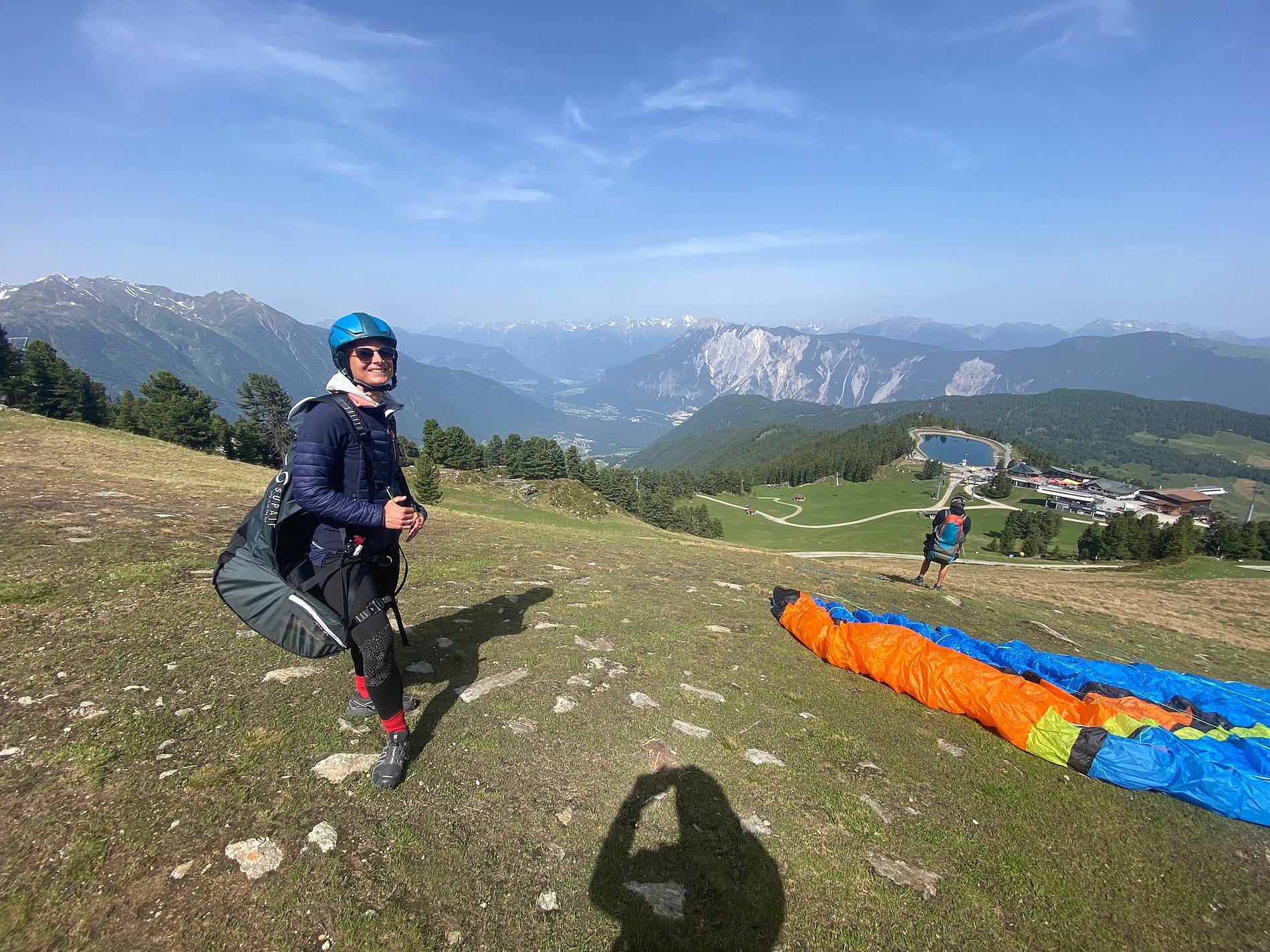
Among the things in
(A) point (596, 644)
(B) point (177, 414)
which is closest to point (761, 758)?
(A) point (596, 644)

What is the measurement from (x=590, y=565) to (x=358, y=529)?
1001 cm

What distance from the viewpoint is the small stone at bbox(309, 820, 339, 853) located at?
3854 mm

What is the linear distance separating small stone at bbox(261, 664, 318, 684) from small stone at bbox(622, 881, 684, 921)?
4590 mm

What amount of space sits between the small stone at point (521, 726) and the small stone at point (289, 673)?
2.62 metres

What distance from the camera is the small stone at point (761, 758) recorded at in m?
5.54

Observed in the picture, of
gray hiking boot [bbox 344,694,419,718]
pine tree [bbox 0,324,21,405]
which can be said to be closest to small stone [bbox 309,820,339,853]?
gray hiking boot [bbox 344,694,419,718]

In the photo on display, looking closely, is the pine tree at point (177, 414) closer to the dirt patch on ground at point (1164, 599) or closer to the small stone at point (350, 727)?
the small stone at point (350, 727)

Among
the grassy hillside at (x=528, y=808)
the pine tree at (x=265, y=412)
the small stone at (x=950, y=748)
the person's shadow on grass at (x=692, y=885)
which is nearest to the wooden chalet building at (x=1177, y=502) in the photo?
the small stone at (x=950, y=748)

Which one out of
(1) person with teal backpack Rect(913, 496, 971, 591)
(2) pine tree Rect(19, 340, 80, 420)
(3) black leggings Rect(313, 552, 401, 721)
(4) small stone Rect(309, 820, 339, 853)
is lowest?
(1) person with teal backpack Rect(913, 496, 971, 591)

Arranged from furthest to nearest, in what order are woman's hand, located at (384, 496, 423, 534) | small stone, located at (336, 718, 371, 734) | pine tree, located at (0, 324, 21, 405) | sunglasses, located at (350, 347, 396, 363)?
pine tree, located at (0, 324, 21, 405), small stone, located at (336, 718, 371, 734), sunglasses, located at (350, 347, 396, 363), woman's hand, located at (384, 496, 423, 534)

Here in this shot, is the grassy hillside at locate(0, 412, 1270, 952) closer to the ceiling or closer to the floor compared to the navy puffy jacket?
closer to the floor

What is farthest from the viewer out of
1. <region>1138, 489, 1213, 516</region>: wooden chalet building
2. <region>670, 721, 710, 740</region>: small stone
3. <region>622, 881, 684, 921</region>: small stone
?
<region>1138, 489, 1213, 516</region>: wooden chalet building

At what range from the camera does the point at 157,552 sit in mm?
9719

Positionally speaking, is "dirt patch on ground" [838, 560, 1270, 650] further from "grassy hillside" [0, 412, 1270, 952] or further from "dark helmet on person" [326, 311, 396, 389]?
"dark helmet on person" [326, 311, 396, 389]
